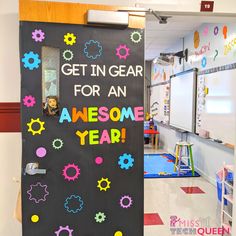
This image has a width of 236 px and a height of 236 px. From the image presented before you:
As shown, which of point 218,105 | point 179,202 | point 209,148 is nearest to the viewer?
point 179,202

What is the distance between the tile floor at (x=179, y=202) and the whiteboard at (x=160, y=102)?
278 centimetres

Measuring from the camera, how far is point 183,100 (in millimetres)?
5938

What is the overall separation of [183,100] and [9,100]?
4.34 meters

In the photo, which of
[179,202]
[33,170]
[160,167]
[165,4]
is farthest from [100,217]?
[160,167]

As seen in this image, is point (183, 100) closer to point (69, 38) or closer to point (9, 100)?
point (69, 38)

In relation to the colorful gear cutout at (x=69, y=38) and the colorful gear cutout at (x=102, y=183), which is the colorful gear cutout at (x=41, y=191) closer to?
the colorful gear cutout at (x=102, y=183)

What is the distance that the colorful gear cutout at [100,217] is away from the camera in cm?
222

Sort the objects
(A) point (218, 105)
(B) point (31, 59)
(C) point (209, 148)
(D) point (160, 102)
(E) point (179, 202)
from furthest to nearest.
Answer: (D) point (160, 102), (C) point (209, 148), (A) point (218, 105), (E) point (179, 202), (B) point (31, 59)

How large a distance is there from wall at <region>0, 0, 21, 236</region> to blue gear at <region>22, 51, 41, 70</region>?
0.17 meters

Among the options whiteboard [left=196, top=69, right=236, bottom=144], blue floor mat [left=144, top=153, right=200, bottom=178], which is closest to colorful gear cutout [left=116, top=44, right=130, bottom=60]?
whiteboard [left=196, top=69, right=236, bottom=144]

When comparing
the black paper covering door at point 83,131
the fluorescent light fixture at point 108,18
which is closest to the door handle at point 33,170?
the black paper covering door at point 83,131

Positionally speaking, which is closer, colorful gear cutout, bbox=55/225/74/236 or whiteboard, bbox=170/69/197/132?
colorful gear cutout, bbox=55/225/74/236

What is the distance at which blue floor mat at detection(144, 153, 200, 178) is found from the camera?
513cm

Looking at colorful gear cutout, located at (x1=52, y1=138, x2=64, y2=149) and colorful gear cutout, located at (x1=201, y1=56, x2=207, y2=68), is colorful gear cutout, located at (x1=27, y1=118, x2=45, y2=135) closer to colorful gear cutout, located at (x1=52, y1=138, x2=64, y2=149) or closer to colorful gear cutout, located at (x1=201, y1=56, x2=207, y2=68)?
colorful gear cutout, located at (x1=52, y1=138, x2=64, y2=149)
